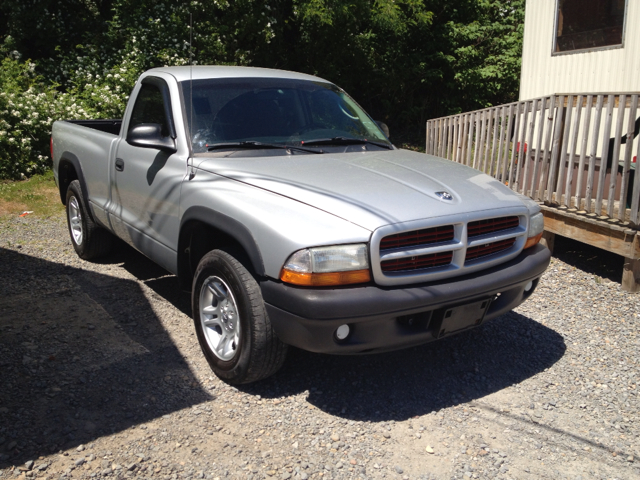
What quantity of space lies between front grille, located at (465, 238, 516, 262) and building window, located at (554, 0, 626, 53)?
5.27 metres

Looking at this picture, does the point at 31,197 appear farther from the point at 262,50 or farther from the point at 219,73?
the point at 262,50

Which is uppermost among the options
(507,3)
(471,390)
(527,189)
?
(507,3)

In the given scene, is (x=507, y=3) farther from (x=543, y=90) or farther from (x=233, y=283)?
(x=233, y=283)

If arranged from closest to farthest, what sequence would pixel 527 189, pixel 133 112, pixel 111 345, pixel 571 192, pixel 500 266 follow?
pixel 500 266 < pixel 111 345 < pixel 133 112 < pixel 571 192 < pixel 527 189

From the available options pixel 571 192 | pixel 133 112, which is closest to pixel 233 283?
pixel 133 112

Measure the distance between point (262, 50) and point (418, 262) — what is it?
39.6 feet

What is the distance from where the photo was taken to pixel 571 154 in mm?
5957

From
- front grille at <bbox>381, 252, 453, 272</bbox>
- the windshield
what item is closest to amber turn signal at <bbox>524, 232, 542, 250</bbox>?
front grille at <bbox>381, 252, 453, 272</bbox>

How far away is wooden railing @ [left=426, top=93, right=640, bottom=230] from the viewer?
5.42 meters

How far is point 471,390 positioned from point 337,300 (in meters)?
1.31

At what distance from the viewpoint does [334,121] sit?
15.4 feet

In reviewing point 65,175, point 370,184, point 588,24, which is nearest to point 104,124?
point 65,175

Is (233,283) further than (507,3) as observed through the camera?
No

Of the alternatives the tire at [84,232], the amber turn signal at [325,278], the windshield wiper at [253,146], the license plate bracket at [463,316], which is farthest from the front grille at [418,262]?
the tire at [84,232]
